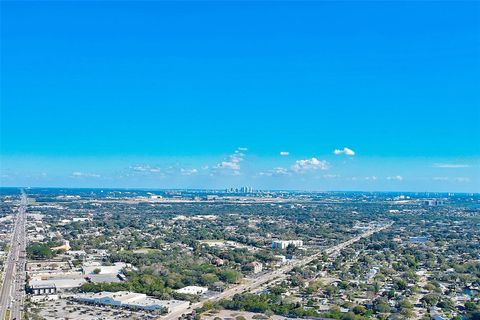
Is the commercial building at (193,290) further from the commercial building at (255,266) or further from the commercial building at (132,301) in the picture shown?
the commercial building at (255,266)

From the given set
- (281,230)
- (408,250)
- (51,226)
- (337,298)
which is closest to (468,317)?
(337,298)

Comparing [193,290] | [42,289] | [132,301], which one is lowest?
[132,301]

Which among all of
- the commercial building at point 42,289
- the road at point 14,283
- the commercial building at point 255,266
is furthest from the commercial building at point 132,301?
the commercial building at point 255,266

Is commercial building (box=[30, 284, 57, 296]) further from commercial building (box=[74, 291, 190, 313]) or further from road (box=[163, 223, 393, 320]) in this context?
road (box=[163, 223, 393, 320])

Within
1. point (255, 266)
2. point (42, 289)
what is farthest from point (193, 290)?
point (255, 266)

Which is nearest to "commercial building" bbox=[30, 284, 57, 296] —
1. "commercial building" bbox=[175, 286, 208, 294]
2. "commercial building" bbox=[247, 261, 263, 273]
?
"commercial building" bbox=[175, 286, 208, 294]

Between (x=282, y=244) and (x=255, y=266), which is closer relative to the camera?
(x=255, y=266)

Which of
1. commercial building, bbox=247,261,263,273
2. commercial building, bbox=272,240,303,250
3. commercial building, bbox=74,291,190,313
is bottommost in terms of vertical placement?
commercial building, bbox=74,291,190,313

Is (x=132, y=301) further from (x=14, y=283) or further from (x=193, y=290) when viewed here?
(x=14, y=283)
